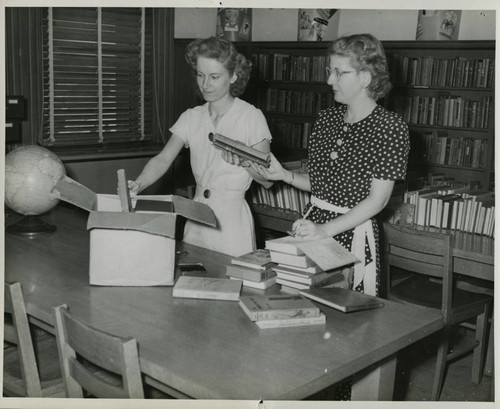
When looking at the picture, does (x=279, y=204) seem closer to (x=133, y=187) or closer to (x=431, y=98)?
(x=133, y=187)

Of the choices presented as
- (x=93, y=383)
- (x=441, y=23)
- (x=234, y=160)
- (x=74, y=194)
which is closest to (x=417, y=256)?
(x=234, y=160)

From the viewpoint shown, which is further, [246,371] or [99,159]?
[99,159]

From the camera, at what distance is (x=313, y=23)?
208 inches

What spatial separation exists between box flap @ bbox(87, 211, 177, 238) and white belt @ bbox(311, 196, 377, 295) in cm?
72

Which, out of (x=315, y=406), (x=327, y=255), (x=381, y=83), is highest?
(x=381, y=83)

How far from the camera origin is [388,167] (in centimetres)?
218

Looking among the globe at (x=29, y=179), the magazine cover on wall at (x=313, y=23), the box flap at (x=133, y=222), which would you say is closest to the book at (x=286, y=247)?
the box flap at (x=133, y=222)

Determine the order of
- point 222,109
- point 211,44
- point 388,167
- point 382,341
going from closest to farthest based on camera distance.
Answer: point 382,341, point 388,167, point 211,44, point 222,109

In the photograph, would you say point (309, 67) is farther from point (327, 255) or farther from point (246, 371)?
point (246, 371)

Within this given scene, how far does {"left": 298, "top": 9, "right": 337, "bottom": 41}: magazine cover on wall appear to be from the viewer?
17.1 ft

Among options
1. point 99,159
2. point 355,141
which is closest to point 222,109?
point 355,141

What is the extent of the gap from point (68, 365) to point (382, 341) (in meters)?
0.82

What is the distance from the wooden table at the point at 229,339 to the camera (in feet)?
4.66

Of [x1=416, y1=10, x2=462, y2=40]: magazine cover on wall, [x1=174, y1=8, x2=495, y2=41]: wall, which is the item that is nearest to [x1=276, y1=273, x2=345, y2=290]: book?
[x1=174, y1=8, x2=495, y2=41]: wall
